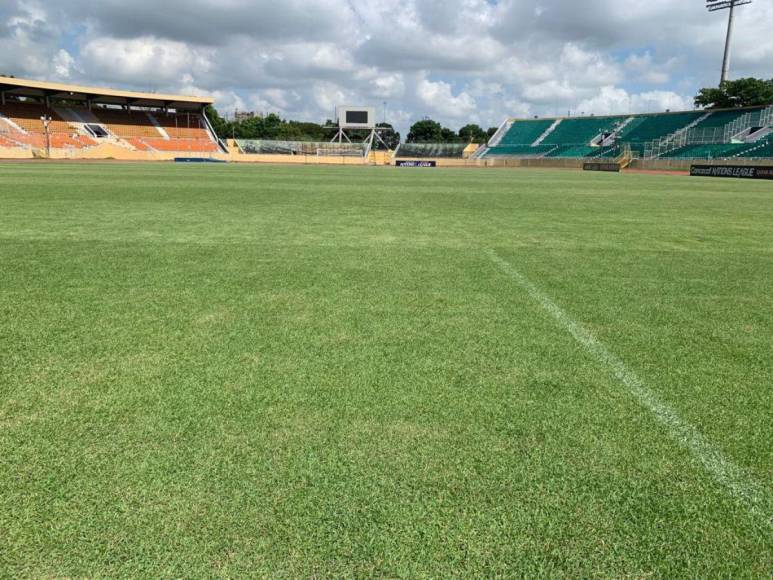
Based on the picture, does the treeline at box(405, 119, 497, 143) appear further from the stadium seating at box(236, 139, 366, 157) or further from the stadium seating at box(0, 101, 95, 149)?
the stadium seating at box(0, 101, 95, 149)

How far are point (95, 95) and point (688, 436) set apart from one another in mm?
74757

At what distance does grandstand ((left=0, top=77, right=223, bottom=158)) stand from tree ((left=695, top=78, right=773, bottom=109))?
234 ft

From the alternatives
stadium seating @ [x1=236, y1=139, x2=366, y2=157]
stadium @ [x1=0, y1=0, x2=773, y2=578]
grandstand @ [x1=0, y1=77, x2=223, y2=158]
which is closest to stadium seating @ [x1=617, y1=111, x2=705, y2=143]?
stadium seating @ [x1=236, y1=139, x2=366, y2=157]

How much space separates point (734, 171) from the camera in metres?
38.1

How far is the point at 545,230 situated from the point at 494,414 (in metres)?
7.27

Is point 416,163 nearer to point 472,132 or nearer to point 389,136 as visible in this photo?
point 389,136

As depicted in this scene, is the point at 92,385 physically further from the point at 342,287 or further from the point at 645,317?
the point at 645,317

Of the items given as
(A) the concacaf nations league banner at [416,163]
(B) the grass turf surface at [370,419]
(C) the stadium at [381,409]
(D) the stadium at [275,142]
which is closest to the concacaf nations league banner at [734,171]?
(D) the stadium at [275,142]

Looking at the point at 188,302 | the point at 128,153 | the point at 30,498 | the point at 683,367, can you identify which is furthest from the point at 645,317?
the point at 128,153

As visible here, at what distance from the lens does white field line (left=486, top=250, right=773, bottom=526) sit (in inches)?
83.4

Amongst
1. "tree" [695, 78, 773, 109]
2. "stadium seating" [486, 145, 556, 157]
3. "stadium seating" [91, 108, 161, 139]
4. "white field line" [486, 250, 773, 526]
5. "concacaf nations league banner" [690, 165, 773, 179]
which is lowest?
"white field line" [486, 250, 773, 526]

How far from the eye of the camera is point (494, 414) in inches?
107

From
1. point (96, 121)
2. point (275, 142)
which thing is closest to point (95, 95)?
point (96, 121)

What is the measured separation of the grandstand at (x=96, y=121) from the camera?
181 ft
